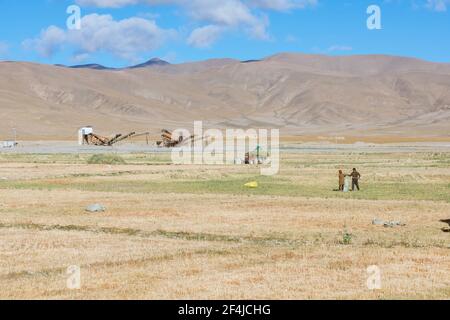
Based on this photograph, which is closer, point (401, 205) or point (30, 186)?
point (401, 205)

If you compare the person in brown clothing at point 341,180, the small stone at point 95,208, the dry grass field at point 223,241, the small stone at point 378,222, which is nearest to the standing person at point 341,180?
the person in brown clothing at point 341,180

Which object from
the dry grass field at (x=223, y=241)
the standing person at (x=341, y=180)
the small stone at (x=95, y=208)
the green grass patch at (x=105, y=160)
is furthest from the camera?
the green grass patch at (x=105, y=160)

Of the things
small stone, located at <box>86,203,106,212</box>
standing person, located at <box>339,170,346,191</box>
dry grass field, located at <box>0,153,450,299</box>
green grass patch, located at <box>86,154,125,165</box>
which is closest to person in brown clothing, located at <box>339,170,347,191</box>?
standing person, located at <box>339,170,346,191</box>

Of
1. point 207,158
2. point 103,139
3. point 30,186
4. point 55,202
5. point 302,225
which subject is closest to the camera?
point 302,225

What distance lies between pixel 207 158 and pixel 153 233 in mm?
53921

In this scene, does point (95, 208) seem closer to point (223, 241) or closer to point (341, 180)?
point (223, 241)

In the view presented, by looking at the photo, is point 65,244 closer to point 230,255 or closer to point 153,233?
point 153,233

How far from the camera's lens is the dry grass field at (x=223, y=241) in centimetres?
1614

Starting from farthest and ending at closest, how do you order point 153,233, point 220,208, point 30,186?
point 30,186, point 220,208, point 153,233

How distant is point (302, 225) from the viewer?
26.1m

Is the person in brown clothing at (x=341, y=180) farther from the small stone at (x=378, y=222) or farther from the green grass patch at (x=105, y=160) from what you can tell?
the green grass patch at (x=105, y=160)

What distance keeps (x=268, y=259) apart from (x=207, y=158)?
58.9 metres

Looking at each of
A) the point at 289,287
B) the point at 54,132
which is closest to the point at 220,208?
the point at 289,287

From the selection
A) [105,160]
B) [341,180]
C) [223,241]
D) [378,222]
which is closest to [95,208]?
[223,241]
